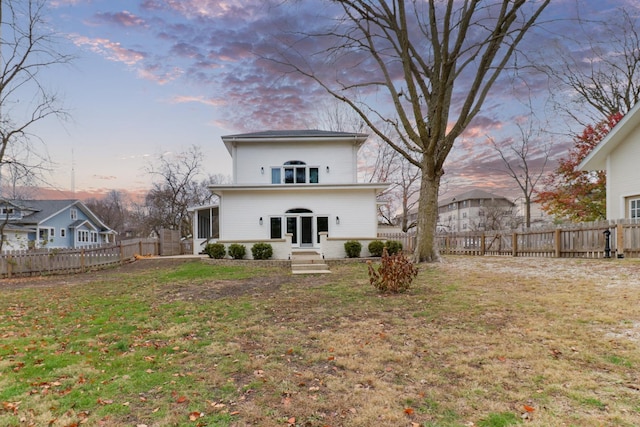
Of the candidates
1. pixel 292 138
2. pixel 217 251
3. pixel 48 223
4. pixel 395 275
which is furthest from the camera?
pixel 48 223

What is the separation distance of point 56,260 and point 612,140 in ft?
89.5

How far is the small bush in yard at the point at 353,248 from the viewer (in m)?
16.7

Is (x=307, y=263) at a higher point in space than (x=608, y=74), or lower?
lower

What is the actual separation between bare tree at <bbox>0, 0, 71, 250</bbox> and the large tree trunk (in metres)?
19.3

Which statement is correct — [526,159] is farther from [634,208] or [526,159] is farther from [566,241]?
[566,241]

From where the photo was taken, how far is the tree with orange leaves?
21828 millimetres

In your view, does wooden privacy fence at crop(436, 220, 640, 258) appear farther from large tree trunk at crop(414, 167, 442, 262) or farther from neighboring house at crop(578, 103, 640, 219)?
large tree trunk at crop(414, 167, 442, 262)

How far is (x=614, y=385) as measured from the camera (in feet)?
11.2

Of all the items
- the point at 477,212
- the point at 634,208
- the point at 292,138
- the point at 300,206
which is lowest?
the point at 634,208

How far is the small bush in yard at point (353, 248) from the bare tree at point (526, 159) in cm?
2136

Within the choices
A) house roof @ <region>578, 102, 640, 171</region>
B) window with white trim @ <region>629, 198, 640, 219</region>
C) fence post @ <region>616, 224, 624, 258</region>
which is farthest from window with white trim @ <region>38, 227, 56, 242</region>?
window with white trim @ <region>629, 198, 640, 219</region>

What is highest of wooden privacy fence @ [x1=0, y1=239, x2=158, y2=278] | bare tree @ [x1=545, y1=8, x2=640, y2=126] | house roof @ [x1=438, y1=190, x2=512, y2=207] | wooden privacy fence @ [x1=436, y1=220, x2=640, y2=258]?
bare tree @ [x1=545, y1=8, x2=640, y2=126]

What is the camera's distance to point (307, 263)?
49.4ft

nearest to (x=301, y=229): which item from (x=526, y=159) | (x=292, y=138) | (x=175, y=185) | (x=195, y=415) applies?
(x=292, y=138)
